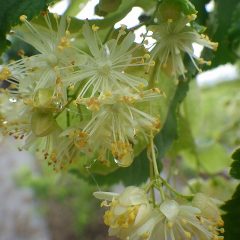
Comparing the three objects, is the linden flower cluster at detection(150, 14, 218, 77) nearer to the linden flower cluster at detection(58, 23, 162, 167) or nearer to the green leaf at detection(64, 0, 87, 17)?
the linden flower cluster at detection(58, 23, 162, 167)

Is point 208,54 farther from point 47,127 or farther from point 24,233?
point 24,233

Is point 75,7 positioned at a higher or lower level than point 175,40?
higher

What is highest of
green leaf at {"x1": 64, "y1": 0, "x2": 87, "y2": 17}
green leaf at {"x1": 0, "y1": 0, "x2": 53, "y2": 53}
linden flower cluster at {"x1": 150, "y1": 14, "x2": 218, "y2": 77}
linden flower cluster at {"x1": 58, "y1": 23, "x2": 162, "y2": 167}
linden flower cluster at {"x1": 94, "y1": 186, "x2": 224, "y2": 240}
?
green leaf at {"x1": 64, "y1": 0, "x2": 87, "y2": 17}

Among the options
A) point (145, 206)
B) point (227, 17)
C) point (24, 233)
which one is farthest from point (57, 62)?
point (24, 233)

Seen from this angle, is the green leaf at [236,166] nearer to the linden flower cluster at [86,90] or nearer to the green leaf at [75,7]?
the linden flower cluster at [86,90]

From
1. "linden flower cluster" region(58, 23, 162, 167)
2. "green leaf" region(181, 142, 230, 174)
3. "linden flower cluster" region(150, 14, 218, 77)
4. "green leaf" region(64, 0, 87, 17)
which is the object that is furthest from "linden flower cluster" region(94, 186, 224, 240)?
"green leaf" region(181, 142, 230, 174)

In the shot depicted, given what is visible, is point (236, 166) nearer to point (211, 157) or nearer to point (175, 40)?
point (175, 40)

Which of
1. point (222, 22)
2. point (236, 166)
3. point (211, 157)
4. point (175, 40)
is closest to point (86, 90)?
point (175, 40)
